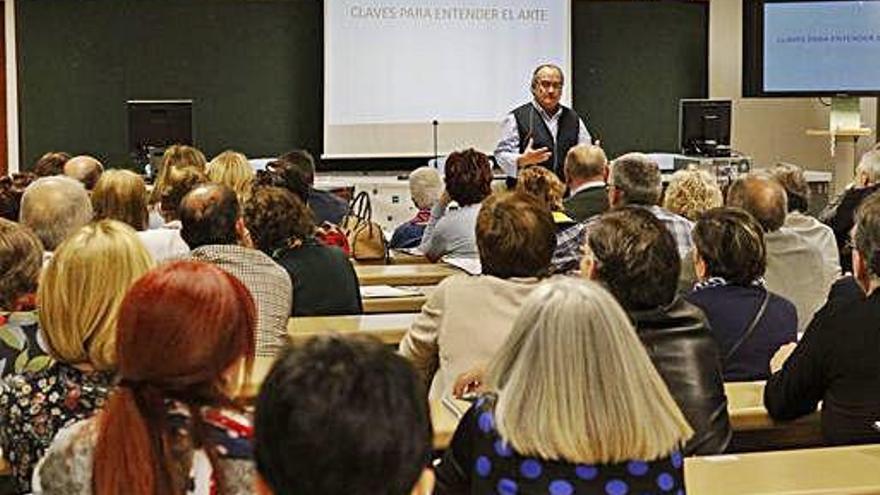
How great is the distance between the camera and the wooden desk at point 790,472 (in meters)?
2.77

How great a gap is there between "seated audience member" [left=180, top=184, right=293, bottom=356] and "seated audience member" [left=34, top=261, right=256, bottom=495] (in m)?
2.34

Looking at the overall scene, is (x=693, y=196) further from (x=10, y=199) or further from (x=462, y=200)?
(x=10, y=199)

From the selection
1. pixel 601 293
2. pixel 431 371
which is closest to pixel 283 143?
pixel 431 371

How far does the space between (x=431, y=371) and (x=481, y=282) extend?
0.41 meters

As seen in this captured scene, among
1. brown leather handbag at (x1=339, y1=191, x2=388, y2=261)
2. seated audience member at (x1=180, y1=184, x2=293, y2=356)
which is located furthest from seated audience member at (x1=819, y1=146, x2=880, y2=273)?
seated audience member at (x1=180, y1=184, x2=293, y2=356)

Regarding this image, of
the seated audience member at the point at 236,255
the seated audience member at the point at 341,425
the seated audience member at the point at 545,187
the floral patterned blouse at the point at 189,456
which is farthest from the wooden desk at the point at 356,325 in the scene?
the seated audience member at the point at 341,425

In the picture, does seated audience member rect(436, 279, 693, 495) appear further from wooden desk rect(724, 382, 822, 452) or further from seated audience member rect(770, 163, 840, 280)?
seated audience member rect(770, 163, 840, 280)

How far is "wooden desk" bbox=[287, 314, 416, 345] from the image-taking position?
4.36 m

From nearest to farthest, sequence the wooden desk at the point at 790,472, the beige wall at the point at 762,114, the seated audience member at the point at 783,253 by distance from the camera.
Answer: the wooden desk at the point at 790,472, the seated audience member at the point at 783,253, the beige wall at the point at 762,114

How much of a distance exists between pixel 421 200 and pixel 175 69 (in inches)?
149

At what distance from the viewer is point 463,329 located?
3.71m

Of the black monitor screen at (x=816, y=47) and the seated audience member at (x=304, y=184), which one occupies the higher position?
the black monitor screen at (x=816, y=47)

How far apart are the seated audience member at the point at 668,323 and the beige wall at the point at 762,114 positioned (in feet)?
30.2

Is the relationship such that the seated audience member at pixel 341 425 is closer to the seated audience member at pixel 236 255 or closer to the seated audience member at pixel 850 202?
the seated audience member at pixel 236 255
